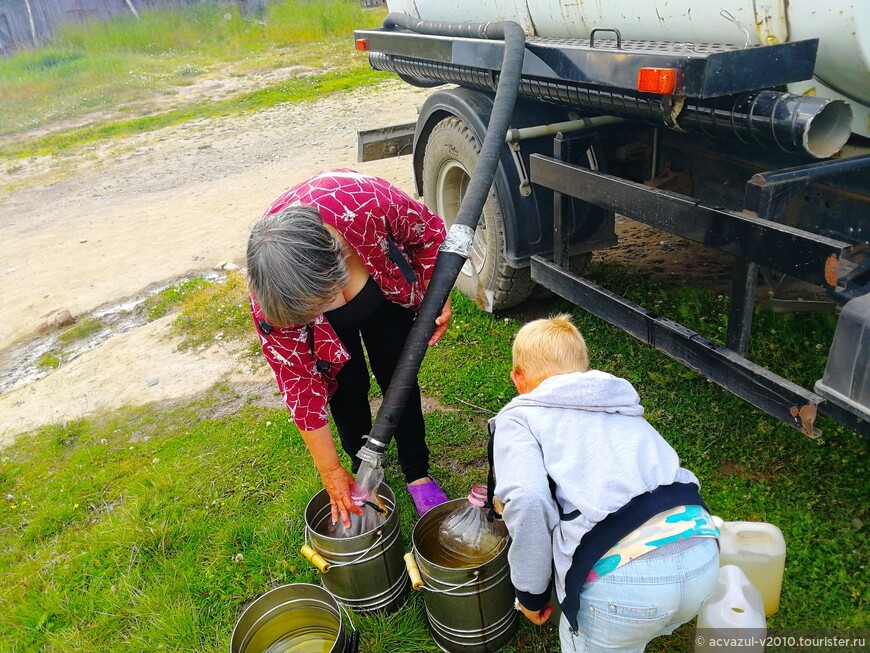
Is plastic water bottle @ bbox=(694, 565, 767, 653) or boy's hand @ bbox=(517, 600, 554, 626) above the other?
boy's hand @ bbox=(517, 600, 554, 626)

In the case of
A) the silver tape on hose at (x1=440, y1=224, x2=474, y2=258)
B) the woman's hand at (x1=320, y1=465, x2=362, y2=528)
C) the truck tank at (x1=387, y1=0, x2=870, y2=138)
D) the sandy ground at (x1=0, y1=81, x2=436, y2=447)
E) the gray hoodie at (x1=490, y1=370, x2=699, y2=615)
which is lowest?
the sandy ground at (x1=0, y1=81, x2=436, y2=447)

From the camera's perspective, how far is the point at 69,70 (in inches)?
670

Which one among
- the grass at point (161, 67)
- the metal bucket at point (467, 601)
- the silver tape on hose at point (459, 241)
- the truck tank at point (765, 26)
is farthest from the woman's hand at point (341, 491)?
the grass at point (161, 67)

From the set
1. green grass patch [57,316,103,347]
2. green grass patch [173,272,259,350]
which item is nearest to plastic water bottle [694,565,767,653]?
green grass patch [173,272,259,350]

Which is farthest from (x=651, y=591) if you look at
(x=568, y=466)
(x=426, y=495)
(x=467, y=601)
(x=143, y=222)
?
(x=143, y=222)

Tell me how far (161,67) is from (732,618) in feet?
59.8

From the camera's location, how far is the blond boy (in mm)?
1699

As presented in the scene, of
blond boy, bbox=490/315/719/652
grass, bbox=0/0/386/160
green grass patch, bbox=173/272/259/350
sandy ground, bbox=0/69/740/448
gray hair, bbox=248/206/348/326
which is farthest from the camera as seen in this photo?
grass, bbox=0/0/386/160

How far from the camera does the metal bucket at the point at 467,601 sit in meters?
2.19

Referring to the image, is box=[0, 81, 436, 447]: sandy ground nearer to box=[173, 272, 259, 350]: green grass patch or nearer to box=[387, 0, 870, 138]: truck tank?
box=[173, 272, 259, 350]: green grass patch

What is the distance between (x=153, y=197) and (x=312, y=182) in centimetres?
743

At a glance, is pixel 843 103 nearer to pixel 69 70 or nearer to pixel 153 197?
pixel 153 197

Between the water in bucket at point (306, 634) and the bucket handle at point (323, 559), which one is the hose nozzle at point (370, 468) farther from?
the water in bucket at point (306, 634)

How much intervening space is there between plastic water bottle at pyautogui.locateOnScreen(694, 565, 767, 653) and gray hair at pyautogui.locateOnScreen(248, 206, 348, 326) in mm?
1453
